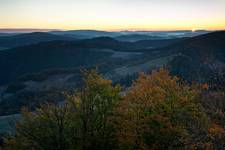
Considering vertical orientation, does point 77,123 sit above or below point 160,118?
below

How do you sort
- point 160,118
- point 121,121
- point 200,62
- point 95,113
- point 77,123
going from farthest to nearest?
point 200,62, point 95,113, point 77,123, point 121,121, point 160,118

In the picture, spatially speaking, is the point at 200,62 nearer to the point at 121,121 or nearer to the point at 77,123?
the point at 121,121

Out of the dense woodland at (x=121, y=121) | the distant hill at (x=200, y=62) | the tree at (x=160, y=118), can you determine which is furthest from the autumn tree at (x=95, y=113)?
the distant hill at (x=200, y=62)

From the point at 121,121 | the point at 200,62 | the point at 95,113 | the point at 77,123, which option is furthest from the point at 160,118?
the point at 200,62

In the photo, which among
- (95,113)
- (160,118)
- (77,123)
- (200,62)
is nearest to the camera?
(160,118)

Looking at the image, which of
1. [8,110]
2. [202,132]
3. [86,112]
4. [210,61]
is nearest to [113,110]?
[86,112]

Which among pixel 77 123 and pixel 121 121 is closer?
pixel 121 121

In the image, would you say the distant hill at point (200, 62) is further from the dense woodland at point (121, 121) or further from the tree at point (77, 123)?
the tree at point (77, 123)
